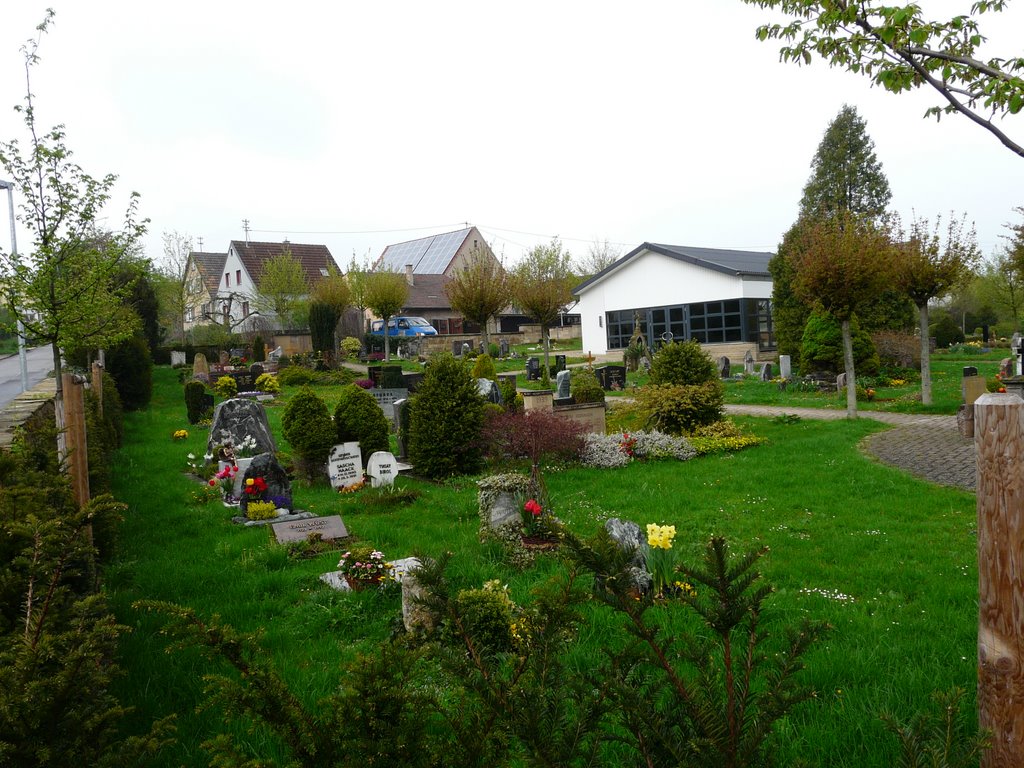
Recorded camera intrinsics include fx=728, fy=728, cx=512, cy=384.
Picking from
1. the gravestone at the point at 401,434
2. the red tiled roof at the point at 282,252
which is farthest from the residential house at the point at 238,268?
the gravestone at the point at 401,434

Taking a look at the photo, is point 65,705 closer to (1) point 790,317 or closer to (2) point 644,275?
(1) point 790,317

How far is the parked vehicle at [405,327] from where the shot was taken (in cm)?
4122

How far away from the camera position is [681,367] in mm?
14570

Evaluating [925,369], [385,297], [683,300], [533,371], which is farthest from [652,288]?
[925,369]

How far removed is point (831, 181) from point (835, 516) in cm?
3745

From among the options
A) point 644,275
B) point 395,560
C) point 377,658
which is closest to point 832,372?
point 644,275

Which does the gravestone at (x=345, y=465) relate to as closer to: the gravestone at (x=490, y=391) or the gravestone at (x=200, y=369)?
the gravestone at (x=490, y=391)

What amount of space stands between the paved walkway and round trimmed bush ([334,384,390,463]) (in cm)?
744

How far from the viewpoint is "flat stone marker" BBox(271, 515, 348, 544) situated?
7238mm

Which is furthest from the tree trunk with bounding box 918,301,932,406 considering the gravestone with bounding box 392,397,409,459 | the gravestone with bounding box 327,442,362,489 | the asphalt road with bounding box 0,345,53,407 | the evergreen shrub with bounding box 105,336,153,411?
the evergreen shrub with bounding box 105,336,153,411

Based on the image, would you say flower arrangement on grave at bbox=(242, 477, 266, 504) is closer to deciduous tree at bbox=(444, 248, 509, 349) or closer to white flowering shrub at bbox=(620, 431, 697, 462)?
white flowering shrub at bbox=(620, 431, 697, 462)

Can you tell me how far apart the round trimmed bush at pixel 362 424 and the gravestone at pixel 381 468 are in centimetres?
77

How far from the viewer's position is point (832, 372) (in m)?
21.1

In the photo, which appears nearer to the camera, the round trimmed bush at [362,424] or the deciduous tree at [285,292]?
the round trimmed bush at [362,424]
